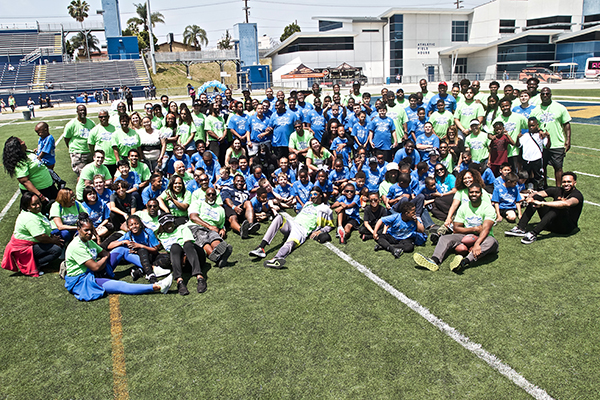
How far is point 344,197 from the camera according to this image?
→ 7.82 m

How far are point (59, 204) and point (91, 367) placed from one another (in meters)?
3.48

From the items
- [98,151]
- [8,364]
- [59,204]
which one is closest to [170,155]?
[98,151]

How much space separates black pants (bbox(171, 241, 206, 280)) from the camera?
6109 millimetres

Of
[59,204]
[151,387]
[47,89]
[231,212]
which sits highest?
[47,89]

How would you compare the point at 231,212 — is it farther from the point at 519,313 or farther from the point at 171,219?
the point at 519,313

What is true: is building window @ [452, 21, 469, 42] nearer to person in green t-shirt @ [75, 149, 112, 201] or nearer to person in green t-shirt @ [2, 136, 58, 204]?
person in green t-shirt @ [75, 149, 112, 201]

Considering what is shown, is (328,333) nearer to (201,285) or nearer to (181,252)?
(201,285)

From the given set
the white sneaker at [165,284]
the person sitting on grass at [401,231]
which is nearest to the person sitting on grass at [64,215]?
the white sneaker at [165,284]

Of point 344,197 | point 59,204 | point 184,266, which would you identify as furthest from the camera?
point 344,197

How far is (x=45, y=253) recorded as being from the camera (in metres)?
6.68

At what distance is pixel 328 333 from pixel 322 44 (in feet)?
226

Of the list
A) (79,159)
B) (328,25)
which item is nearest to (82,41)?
(328,25)

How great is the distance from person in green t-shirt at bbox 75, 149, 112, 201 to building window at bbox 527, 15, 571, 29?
75290 mm

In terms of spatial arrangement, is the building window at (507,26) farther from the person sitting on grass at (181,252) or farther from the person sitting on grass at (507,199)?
the person sitting on grass at (181,252)
